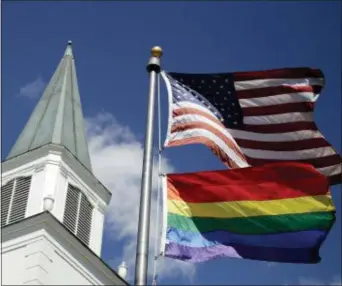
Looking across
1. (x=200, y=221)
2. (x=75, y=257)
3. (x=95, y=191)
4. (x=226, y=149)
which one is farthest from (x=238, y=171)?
(x=95, y=191)

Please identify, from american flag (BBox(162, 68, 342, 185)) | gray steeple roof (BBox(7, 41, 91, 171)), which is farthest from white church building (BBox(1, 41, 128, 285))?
american flag (BBox(162, 68, 342, 185))

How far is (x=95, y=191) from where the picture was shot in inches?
979

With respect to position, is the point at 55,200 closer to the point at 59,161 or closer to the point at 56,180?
the point at 56,180

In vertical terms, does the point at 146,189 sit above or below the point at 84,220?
below

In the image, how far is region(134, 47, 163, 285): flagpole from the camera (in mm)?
12906

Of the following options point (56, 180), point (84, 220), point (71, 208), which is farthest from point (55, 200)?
point (84, 220)

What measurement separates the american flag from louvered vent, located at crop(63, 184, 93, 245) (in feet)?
26.4

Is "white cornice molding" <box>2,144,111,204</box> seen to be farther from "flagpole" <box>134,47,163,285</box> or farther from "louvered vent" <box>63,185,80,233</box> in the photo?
"flagpole" <box>134,47,163,285</box>

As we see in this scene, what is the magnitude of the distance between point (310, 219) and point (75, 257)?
718cm

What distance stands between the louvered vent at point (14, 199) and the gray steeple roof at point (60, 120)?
1615mm

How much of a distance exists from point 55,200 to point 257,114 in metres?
8.37

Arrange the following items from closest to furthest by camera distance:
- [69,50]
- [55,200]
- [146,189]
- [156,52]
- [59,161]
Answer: [146,189], [156,52], [55,200], [59,161], [69,50]

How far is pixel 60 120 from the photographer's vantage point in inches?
1042

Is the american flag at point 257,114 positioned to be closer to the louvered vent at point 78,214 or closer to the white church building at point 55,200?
the white church building at point 55,200
